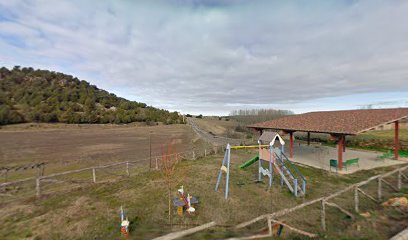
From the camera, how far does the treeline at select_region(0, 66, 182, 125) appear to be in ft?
178

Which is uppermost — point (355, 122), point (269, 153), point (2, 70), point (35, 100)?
point (2, 70)

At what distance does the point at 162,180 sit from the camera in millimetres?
11203

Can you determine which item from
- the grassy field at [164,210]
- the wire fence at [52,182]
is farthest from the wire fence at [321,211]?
the wire fence at [52,182]

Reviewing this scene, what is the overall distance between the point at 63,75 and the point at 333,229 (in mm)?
130555

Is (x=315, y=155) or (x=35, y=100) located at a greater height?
(x=35, y=100)

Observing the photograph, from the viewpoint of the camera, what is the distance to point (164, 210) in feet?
24.6

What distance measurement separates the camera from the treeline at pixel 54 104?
178ft

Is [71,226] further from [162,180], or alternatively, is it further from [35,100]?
[35,100]

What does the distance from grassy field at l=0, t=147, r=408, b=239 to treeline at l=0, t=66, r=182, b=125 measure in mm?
53212

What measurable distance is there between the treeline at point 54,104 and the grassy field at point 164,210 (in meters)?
53.2

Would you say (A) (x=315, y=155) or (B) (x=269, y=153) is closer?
(B) (x=269, y=153)

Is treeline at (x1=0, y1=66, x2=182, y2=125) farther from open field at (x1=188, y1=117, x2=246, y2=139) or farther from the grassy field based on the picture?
the grassy field

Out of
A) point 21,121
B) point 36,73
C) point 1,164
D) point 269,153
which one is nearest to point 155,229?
point 269,153

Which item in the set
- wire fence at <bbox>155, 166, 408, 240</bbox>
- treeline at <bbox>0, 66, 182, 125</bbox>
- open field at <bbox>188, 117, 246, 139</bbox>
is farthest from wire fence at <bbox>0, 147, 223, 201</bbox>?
treeline at <bbox>0, 66, 182, 125</bbox>
